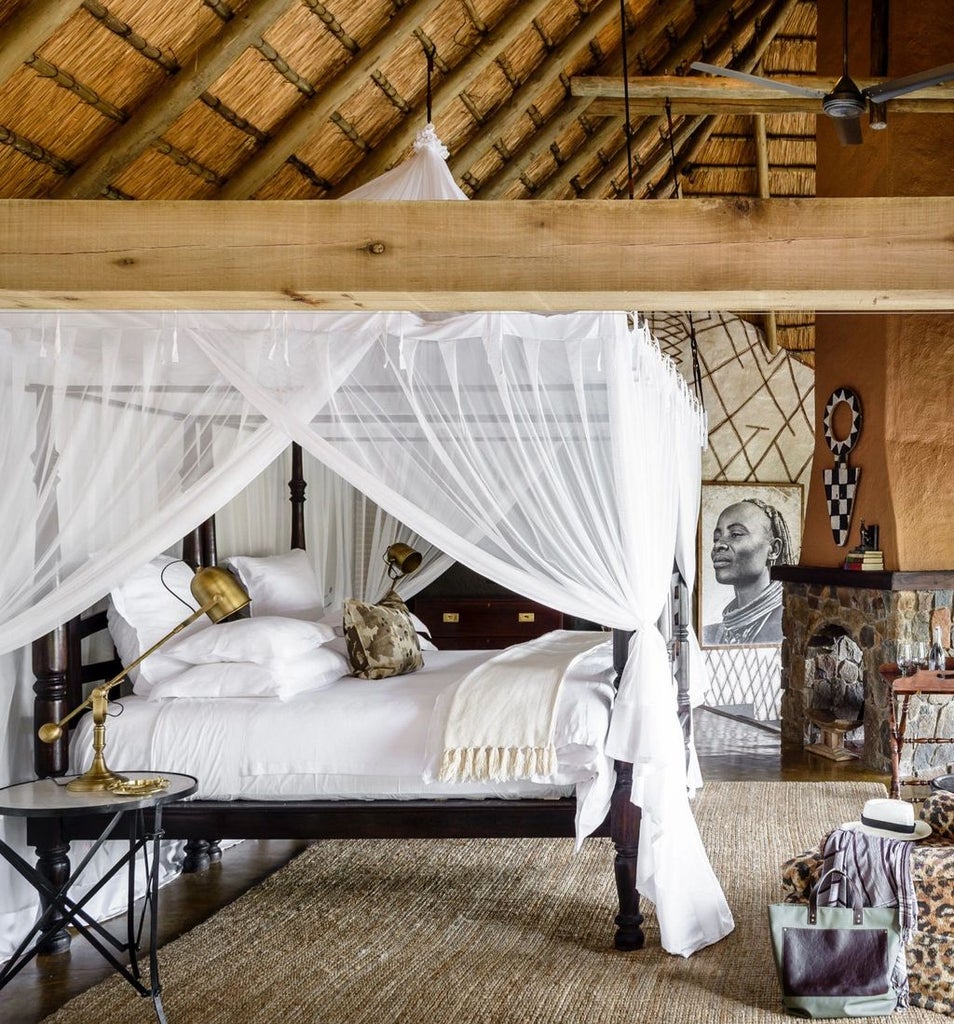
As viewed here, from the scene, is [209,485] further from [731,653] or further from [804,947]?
[731,653]

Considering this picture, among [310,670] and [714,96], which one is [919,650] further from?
[310,670]

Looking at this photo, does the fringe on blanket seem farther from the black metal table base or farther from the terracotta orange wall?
the terracotta orange wall

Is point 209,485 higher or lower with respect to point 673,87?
lower

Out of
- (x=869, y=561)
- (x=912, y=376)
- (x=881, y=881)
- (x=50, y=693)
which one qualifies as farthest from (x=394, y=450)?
(x=912, y=376)

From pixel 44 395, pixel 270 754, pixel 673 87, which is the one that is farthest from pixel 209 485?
pixel 673 87

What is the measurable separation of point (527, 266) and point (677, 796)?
1619mm

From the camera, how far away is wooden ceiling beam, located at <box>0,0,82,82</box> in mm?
2900

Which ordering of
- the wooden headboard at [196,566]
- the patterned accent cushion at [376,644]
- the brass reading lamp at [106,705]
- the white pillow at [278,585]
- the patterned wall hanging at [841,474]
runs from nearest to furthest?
the brass reading lamp at [106,705] → the wooden headboard at [196,566] → the patterned accent cushion at [376,644] → the white pillow at [278,585] → the patterned wall hanging at [841,474]

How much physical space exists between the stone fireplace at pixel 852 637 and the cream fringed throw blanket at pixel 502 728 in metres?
2.89

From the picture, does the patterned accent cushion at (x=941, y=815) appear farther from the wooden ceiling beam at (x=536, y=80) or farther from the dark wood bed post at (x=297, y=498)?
the wooden ceiling beam at (x=536, y=80)

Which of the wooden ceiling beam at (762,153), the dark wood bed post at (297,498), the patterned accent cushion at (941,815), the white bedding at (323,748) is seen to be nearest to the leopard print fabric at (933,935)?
the patterned accent cushion at (941,815)

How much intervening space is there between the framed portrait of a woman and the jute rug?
4415 millimetres

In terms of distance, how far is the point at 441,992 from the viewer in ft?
9.59

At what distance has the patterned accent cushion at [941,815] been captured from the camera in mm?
3064
